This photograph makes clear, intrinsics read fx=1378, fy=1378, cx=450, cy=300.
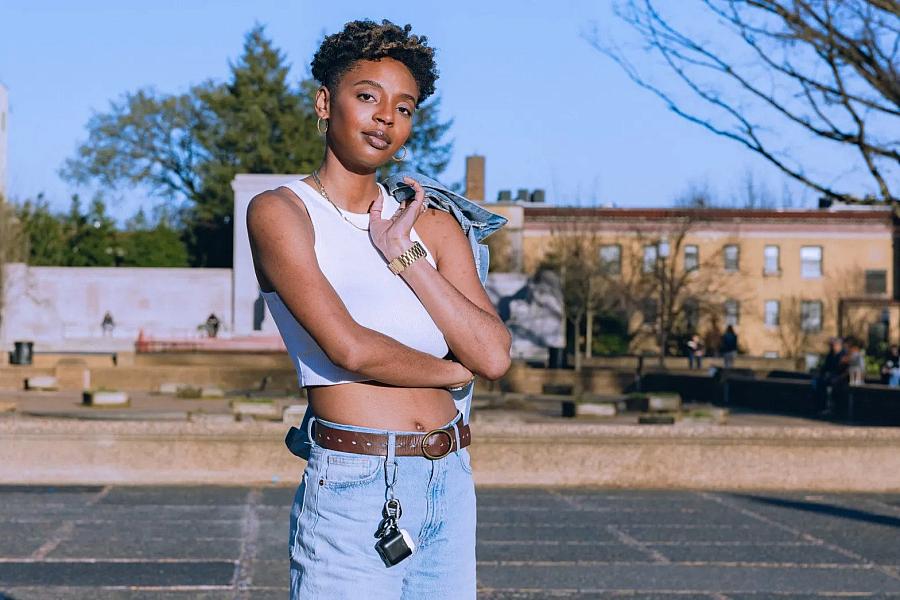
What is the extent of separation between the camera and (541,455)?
1208 centimetres

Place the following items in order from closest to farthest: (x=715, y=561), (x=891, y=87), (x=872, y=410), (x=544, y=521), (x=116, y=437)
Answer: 1. (x=715, y=561)
2. (x=544, y=521)
3. (x=116, y=437)
4. (x=891, y=87)
5. (x=872, y=410)

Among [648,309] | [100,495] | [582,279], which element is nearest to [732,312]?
[648,309]

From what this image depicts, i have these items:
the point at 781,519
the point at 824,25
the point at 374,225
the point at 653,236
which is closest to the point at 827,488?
the point at 781,519

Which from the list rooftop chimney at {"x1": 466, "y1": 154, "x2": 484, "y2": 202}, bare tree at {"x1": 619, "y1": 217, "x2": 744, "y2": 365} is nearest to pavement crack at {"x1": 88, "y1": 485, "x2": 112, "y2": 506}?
bare tree at {"x1": 619, "y1": 217, "x2": 744, "y2": 365}

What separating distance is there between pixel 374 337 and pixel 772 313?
7027cm

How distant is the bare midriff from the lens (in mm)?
3141

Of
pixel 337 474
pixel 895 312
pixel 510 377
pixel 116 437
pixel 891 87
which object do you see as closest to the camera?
pixel 337 474

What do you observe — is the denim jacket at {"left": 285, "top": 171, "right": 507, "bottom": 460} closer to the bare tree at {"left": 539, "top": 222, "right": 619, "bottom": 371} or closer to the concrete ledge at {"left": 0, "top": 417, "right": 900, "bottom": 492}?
the concrete ledge at {"left": 0, "top": 417, "right": 900, "bottom": 492}

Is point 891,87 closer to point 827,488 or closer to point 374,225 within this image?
point 827,488

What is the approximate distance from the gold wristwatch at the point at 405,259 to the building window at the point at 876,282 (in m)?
70.5

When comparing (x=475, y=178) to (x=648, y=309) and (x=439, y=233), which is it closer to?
(x=648, y=309)

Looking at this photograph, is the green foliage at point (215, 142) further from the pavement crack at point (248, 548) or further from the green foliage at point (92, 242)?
the pavement crack at point (248, 548)

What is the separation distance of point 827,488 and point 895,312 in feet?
180

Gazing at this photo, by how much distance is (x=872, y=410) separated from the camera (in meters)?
24.4
